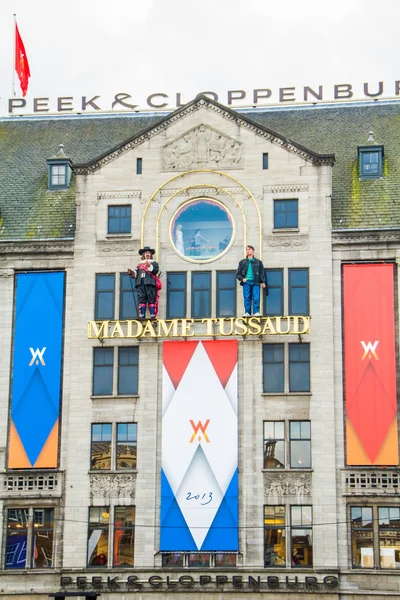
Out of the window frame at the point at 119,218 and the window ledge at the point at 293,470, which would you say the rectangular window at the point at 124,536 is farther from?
the window frame at the point at 119,218

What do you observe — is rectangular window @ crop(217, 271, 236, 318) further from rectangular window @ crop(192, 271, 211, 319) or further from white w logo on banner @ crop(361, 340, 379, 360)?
white w logo on banner @ crop(361, 340, 379, 360)

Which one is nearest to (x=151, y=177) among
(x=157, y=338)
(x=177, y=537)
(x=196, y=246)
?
(x=196, y=246)

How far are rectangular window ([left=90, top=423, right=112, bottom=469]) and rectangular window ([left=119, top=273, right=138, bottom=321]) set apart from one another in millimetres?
5776

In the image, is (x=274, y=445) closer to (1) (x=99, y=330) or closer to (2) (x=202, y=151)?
(1) (x=99, y=330)

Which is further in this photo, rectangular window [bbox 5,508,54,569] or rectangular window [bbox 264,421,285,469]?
rectangular window [bbox 5,508,54,569]

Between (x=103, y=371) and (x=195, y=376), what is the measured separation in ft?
16.2

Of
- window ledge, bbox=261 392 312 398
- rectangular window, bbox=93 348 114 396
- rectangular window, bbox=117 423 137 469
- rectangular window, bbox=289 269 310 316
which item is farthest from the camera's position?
rectangular window, bbox=93 348 114 396

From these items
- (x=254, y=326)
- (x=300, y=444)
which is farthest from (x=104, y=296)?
(x=300, y=444)

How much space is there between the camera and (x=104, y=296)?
6912 cm

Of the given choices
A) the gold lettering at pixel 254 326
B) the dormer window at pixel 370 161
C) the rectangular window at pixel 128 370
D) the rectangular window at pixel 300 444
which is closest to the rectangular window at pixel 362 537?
the rectangular window at pixel 300 444

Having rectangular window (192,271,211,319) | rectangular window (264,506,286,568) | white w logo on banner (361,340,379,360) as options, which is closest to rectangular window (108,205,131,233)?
rectangular window (192,271,211,319)

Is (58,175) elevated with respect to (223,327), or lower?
elevated

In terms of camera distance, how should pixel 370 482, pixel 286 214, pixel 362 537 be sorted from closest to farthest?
pixel 362 537 < pixel 370 482 < pixel 286 214

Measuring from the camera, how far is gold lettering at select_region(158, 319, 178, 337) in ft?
221
